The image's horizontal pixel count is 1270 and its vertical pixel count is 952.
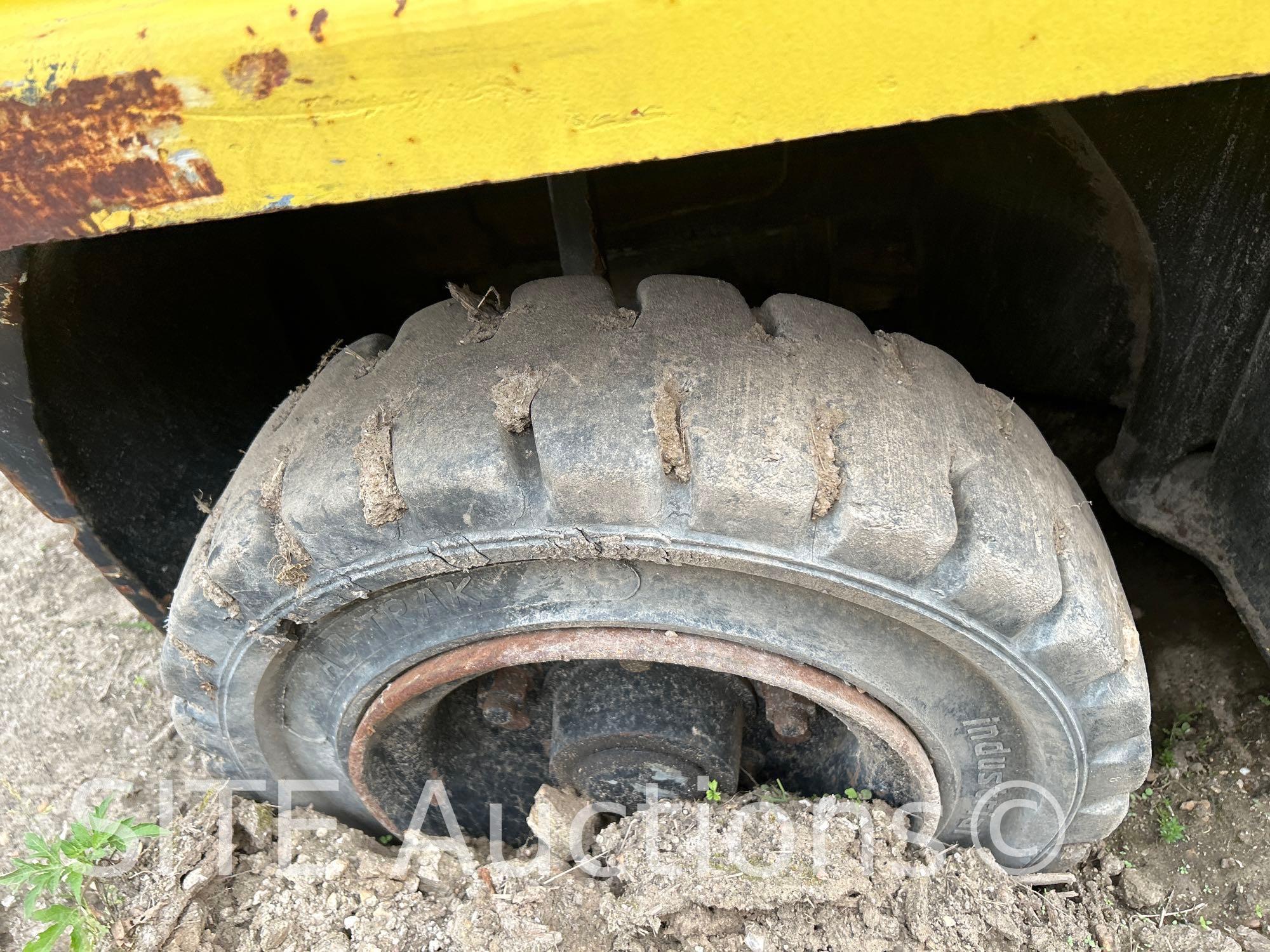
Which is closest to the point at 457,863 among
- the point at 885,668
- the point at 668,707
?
the point at 668,707

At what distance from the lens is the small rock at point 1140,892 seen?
164 centimetres

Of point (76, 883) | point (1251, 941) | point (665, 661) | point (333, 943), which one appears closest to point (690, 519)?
point (665, 661)

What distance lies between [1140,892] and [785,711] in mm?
770

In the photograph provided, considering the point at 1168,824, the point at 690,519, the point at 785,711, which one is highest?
the point at 690,519

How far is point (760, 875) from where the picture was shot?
138 cm

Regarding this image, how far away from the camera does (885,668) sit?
4.06 feet

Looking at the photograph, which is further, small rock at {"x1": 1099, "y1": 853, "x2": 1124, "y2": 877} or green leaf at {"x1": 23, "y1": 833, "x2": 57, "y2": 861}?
small rock at {"x1": 1099, "y1": 853, "x2": 1124, "y2": 877}

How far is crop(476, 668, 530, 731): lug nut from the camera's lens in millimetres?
1520

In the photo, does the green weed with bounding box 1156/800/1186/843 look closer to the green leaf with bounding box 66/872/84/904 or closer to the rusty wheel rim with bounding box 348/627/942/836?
the rusty wheel rim with bounding box 348/627/942/836

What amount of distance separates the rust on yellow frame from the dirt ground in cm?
108

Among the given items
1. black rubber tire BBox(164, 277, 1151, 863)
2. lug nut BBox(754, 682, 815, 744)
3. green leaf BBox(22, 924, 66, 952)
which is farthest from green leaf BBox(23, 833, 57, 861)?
lug nut BBox(754, 682, 815, 744)

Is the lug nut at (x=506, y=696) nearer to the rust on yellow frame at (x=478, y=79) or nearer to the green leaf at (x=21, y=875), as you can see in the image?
the green leaf at (x=21, y=875)

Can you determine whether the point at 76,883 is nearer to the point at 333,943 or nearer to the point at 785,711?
the point at 333,943

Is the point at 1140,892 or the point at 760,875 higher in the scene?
the point at 760,875
